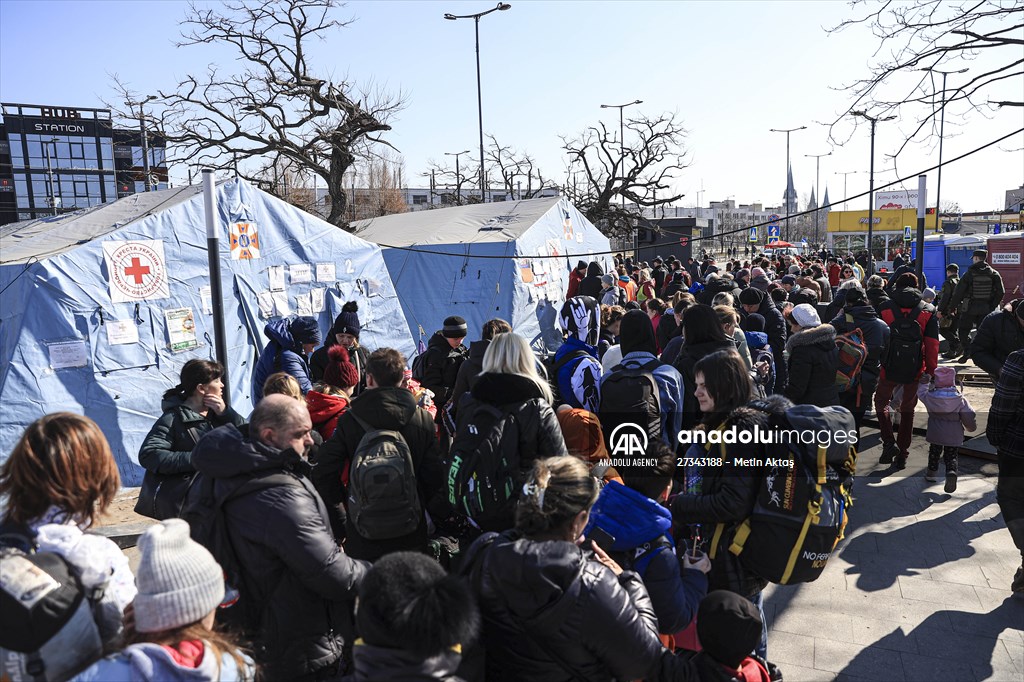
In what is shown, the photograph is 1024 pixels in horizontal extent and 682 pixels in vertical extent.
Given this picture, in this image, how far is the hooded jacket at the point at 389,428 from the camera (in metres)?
3.31

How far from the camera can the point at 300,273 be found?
361 inches

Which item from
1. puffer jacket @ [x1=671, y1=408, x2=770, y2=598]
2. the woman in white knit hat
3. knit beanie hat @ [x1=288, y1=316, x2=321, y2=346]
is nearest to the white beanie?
puffer jacket @ [x1=671, y1=408, x2=770, y2=598]

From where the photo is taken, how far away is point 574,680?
2.08 meters

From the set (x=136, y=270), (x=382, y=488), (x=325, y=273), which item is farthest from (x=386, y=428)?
(x=325, y=273)

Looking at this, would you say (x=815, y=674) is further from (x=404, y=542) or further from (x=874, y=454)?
(x=874, y=454)

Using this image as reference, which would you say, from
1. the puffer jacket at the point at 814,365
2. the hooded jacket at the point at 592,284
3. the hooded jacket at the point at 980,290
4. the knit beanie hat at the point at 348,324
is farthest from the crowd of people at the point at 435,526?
the hooded jacket at the point at 980,290

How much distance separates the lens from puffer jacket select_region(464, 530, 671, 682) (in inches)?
76.5

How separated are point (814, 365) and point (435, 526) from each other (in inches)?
136

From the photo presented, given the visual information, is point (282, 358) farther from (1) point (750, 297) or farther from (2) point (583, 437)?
(1) point (750, 297)

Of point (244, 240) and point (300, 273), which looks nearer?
A: point (244, 240)

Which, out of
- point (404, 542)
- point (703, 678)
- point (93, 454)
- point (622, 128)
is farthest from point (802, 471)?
point (622, 128)

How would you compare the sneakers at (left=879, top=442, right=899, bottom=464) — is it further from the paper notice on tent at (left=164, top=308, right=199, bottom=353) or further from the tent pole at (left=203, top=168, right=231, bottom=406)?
the paper notice on tent at (left=164, top=308, right=199, bottom=353)

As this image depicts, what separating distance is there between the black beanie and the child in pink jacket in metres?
3.08

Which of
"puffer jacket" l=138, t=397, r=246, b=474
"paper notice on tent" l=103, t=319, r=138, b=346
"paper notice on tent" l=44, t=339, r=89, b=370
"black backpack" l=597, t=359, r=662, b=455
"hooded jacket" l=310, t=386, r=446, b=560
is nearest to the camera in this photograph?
"hooded jacket" l=310, t=386, r=446, b=560
